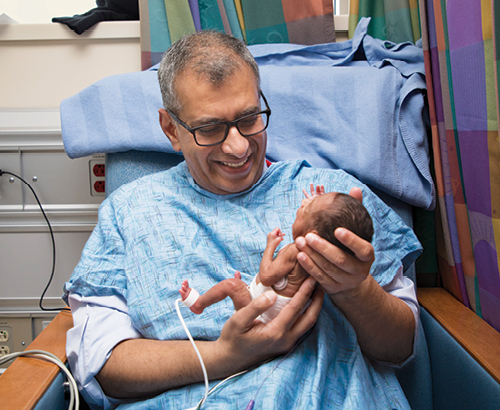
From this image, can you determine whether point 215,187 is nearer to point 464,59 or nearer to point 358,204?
point 358,204

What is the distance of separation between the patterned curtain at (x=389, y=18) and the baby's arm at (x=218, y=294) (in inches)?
50.6

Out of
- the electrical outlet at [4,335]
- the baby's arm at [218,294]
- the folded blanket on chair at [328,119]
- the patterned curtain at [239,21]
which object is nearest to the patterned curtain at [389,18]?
the patterned curtain at [239,21]

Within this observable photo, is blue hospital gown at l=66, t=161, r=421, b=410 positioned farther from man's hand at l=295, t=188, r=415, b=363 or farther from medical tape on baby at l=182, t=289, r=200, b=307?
medical tape on baby at l=182, t=289, r=200, b=307

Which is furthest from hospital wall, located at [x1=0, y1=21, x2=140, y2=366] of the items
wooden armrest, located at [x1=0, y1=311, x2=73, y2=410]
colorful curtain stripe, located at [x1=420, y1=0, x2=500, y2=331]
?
colorful curtain stripe, located at [x1=420, y1=0, x2=500, y2=331]

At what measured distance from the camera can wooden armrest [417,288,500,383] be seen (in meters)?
0.92

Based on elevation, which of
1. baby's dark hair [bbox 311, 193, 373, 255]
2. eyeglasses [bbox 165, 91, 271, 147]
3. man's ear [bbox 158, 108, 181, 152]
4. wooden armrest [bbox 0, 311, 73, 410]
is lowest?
wooden armrest [bbox 0, 311, 73, 410]

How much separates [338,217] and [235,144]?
384 millimetres

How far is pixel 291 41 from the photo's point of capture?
1.70 m

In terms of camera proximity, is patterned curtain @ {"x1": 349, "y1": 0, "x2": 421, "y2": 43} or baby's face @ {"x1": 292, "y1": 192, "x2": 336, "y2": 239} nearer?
baby's face @ {"x1": 292, "y1": 192, "x2": 336, "y2": 239}

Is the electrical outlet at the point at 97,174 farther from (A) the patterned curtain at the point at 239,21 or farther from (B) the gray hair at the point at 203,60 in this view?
(B) the gray hair at the point at 203,60

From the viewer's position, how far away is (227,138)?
1.07 meters

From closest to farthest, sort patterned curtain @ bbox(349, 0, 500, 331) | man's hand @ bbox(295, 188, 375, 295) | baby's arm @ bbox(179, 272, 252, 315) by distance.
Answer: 1. man's hand @ bbox(295, 188, 375, 295)
2. baby's arm @ bbox(179, 272, 252, 315)
3. patterned curtain @ bbox(349, 0, 500, 331)

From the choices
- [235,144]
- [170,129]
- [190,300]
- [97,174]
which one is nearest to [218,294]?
[190,300]

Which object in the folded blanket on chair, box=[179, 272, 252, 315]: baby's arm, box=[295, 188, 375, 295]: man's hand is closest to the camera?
box=[295, 188, 375, 295]: man's hand
